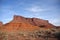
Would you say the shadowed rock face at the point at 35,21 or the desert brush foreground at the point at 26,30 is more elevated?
the shadowed rock face at the point at 35,21

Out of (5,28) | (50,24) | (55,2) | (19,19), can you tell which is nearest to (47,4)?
(55,2)

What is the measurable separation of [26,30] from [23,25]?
0.36 feet

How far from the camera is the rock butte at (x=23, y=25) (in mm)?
3408

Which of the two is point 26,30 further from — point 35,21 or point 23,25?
point 35,21

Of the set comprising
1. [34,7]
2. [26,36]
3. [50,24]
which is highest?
[34,7]

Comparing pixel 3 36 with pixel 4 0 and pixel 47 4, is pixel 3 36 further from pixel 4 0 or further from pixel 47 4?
pixel 47 4

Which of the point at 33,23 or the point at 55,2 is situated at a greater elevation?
the point at 55,2

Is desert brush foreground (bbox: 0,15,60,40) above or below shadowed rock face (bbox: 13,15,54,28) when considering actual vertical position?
below

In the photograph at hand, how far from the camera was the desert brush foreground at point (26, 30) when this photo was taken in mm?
3424

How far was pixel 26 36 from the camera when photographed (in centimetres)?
351

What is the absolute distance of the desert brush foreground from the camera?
342cm

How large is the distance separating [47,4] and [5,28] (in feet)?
2.93

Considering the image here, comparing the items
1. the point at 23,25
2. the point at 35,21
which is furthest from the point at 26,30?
the point at 35,21

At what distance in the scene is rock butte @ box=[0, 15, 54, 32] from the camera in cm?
341
